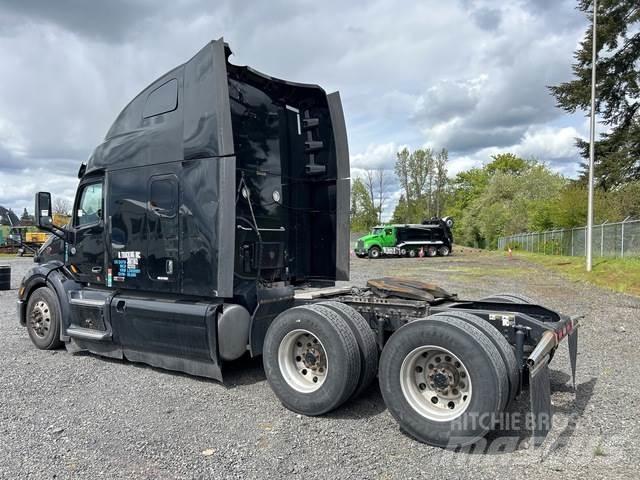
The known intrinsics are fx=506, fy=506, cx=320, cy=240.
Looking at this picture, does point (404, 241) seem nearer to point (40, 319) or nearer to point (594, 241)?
point (594, 241)

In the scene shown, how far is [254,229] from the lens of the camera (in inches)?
233

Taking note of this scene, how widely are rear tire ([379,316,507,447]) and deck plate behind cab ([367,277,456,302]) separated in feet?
3.01

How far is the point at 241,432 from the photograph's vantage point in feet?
14.2

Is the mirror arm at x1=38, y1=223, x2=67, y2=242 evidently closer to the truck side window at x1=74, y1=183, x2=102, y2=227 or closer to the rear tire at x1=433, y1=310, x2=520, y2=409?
the truck side window at x1=74, y1=183, x2=102, y2=227

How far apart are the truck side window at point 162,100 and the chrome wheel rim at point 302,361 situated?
301 cm

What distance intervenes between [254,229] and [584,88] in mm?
28830

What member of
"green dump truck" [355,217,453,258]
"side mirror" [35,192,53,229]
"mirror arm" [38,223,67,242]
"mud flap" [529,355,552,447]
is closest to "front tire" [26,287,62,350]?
"mirror arm" [38,223,67,242]

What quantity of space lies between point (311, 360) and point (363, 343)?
0.57 metres

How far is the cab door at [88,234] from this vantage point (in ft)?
22.0

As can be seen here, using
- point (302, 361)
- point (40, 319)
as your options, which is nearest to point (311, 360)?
point (302, 361)

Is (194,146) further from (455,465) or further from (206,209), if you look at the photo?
(455,465)

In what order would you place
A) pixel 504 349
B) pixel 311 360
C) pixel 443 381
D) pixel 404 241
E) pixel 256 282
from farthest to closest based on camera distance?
pixel 404 241 → pixel 256 282 → pixel 311 360 → pixel 443 381 → pixel 504 349

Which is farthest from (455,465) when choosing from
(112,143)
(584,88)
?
(584,88)

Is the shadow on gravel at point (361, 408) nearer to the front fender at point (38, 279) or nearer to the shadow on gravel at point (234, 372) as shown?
the shadow on gravel at point (234, 372)
